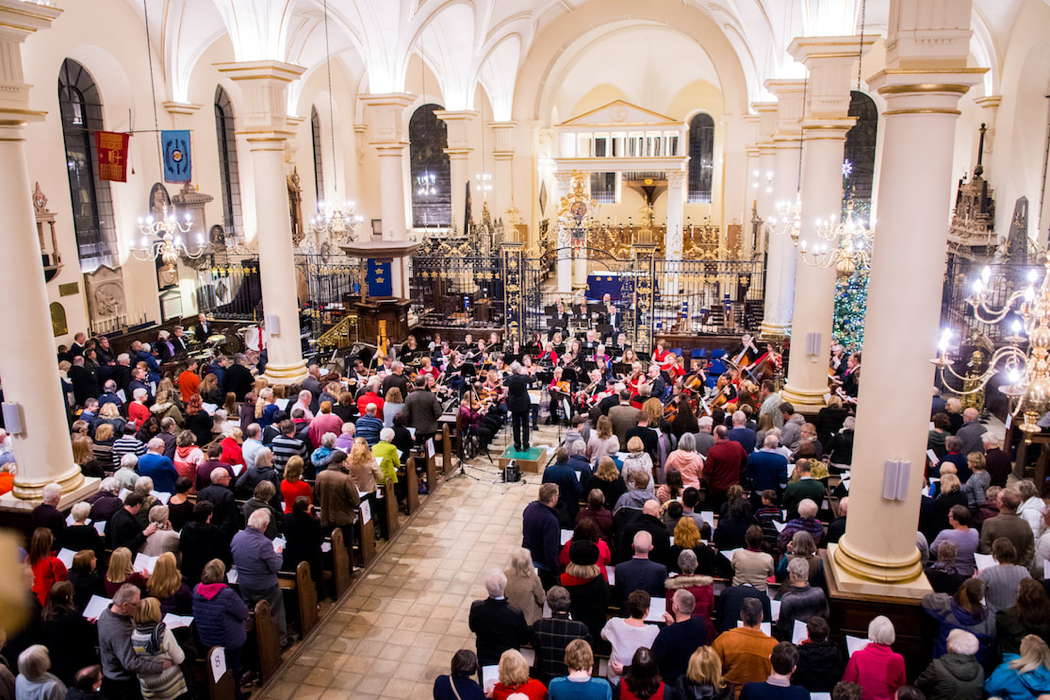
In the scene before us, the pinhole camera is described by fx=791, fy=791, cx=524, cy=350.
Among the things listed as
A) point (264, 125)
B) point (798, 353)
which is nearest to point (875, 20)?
point (798, 353)

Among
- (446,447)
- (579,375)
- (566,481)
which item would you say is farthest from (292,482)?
(579,375)

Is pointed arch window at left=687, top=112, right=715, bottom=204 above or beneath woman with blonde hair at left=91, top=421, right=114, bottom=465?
above

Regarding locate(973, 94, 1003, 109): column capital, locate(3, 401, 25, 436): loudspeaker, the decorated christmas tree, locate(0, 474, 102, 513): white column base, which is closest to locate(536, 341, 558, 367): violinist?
the decorated christmas tree

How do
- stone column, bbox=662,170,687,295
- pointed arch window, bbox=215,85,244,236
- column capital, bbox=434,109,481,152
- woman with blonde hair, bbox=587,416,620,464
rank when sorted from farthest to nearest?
stone column, bbox=662,170,687,295 < column capital, bbox=434,109,481,152 < pointed arch window, bbox=215,85,244,236 < woman with blonde hair, bbox=587,416,620,464

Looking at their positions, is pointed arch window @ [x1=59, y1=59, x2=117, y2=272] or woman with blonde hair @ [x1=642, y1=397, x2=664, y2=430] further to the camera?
pointed arch window @ [x1=59, y1=59, x2=117, y2=272]

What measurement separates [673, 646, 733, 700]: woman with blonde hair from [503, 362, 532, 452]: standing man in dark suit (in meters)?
7.32

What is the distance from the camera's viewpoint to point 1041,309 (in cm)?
493

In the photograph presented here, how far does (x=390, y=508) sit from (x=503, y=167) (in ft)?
64.0

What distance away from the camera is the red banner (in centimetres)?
1570

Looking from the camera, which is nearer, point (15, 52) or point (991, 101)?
point (15, 52)

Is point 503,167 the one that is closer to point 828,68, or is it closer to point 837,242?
point 828,68

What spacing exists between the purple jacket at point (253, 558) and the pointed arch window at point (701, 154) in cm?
2806

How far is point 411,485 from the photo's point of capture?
34.3 ft

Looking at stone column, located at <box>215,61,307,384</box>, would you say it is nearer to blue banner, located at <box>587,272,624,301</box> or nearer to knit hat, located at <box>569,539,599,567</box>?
knit hat, located at <box>569,539,599,567</box>
